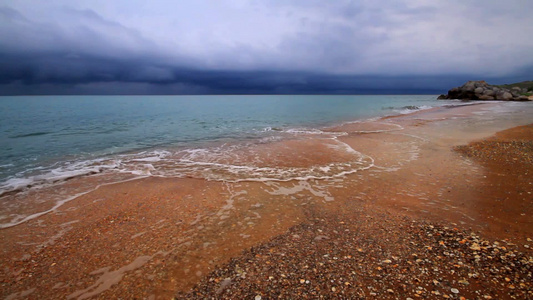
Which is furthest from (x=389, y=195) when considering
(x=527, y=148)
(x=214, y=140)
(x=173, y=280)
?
(x=214, y=140)

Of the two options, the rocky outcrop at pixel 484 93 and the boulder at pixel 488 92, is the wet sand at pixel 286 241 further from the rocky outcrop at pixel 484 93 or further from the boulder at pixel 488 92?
the boulder at pixel 488 92

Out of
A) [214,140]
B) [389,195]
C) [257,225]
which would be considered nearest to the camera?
[257,225]

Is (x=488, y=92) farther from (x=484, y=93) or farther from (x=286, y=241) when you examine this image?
(x=286, y=241)

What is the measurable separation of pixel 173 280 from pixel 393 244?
4290mm

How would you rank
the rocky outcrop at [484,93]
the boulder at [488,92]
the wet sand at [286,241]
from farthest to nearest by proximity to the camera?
the boulder at [488,92] → the rocky outcrop at [484,93] → the wet sand at [286,241]

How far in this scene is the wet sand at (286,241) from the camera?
3.96m

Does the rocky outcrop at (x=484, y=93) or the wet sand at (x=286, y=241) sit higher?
the rocky outcrop at (x=484, y=93)

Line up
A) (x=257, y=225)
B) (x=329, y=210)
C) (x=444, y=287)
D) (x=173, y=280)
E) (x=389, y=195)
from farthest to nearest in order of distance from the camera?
(x=389, y=195)
(x=329, y=210)
(x=257, y=225)
(x=173, y=280)
(x=444, y=287)

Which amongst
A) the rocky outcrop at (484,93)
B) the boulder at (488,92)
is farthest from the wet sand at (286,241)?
the boulder at (488,92)

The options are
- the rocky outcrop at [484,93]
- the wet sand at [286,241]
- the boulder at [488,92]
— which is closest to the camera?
the wet sand at [286,241]

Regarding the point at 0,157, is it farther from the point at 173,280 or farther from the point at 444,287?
the point at 444,287

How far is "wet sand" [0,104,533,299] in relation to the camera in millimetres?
3961

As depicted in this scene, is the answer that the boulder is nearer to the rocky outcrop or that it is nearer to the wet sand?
the rocky outcrop

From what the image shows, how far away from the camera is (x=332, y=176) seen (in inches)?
390
